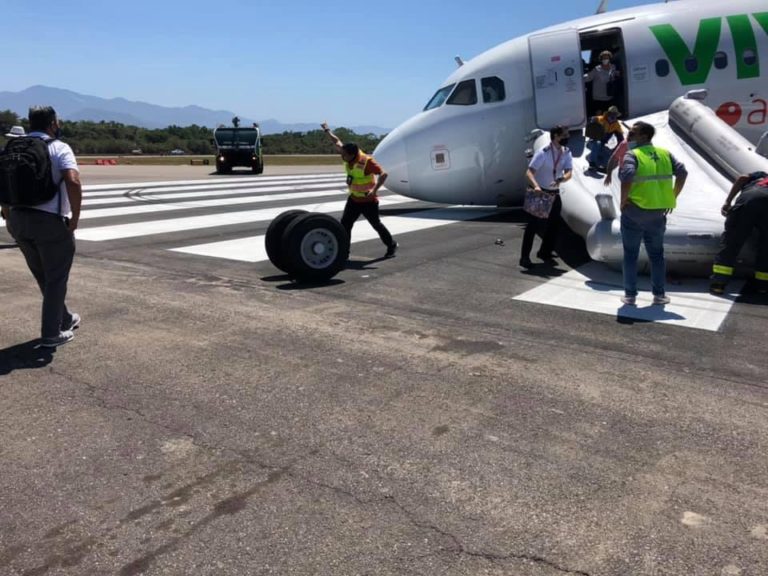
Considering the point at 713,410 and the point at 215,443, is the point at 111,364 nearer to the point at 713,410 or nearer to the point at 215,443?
the point at 215,443

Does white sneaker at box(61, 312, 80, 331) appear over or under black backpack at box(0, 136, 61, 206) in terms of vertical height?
under

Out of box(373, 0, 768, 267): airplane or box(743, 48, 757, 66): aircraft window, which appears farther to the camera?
box(373, 0, 768, 267): airplane

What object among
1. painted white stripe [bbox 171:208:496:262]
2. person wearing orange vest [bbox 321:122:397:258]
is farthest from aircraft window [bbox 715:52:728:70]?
person wearing orange vest [bbox 321:122:397:258]

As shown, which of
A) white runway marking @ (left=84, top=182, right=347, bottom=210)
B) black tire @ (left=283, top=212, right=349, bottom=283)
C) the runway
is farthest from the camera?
white runway marking @ (left=84, top=182, right=347, bottom=210)

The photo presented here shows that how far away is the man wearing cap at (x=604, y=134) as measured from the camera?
1061 cm

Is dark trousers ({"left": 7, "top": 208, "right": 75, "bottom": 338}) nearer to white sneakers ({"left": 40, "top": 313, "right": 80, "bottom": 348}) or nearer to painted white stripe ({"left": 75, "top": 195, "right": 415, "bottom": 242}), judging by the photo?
white sneakers ({"left": 40, "top": 313, "right": 80, "bottom": 348})

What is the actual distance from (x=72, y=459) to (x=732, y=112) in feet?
43.8

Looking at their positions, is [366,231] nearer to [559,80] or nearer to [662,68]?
[559,80]

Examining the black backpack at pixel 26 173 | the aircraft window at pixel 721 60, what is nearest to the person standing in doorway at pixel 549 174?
the black backpack at pixel 26 173

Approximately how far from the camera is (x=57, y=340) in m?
5.32

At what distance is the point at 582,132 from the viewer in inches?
506

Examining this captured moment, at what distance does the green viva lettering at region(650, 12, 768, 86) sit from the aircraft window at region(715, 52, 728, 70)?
0.08 m

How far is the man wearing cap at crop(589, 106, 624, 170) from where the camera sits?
10609 mm

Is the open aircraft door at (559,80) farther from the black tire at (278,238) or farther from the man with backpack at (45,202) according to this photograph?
the man with backpack at (45,202)
